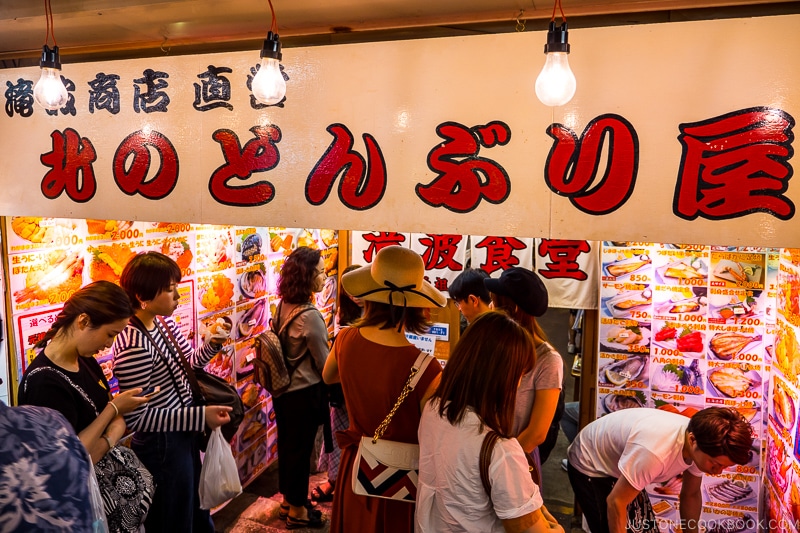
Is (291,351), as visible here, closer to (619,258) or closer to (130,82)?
(130,82)

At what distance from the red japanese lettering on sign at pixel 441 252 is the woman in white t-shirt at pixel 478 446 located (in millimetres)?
2884

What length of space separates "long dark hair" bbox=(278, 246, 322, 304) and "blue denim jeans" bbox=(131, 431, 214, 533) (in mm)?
1321

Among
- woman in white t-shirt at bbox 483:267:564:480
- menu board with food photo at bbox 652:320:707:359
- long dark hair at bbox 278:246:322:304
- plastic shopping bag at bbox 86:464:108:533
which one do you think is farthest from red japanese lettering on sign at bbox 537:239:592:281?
plastic shopping bag at bbox 86:464:108:533

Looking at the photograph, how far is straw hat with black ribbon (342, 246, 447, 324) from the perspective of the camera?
262 cm

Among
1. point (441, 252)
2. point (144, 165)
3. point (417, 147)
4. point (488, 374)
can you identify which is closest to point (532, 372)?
point (488, 374)

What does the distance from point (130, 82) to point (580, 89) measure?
2196 mm

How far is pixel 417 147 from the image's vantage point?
7.98 ft

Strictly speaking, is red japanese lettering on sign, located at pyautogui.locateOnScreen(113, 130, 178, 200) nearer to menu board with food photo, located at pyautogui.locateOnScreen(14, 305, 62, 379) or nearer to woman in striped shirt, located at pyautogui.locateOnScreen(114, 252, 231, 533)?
woman in striped shirt, located at pyautogui.locateOnScreen(114, 252, 231, 533)

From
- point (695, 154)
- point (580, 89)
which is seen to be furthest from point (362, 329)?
point (695, 154)

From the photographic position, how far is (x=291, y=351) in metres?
4.30

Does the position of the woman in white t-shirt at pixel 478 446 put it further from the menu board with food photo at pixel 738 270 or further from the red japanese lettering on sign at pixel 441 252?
the red japanese lettering on sign at pixel 441 252

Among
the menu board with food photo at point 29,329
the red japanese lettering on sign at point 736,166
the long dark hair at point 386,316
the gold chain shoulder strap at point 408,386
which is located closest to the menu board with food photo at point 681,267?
the red japanese lettering on sign at point 736,166

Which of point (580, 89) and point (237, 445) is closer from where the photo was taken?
point (580, 89)

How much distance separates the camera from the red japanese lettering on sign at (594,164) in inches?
86.1
